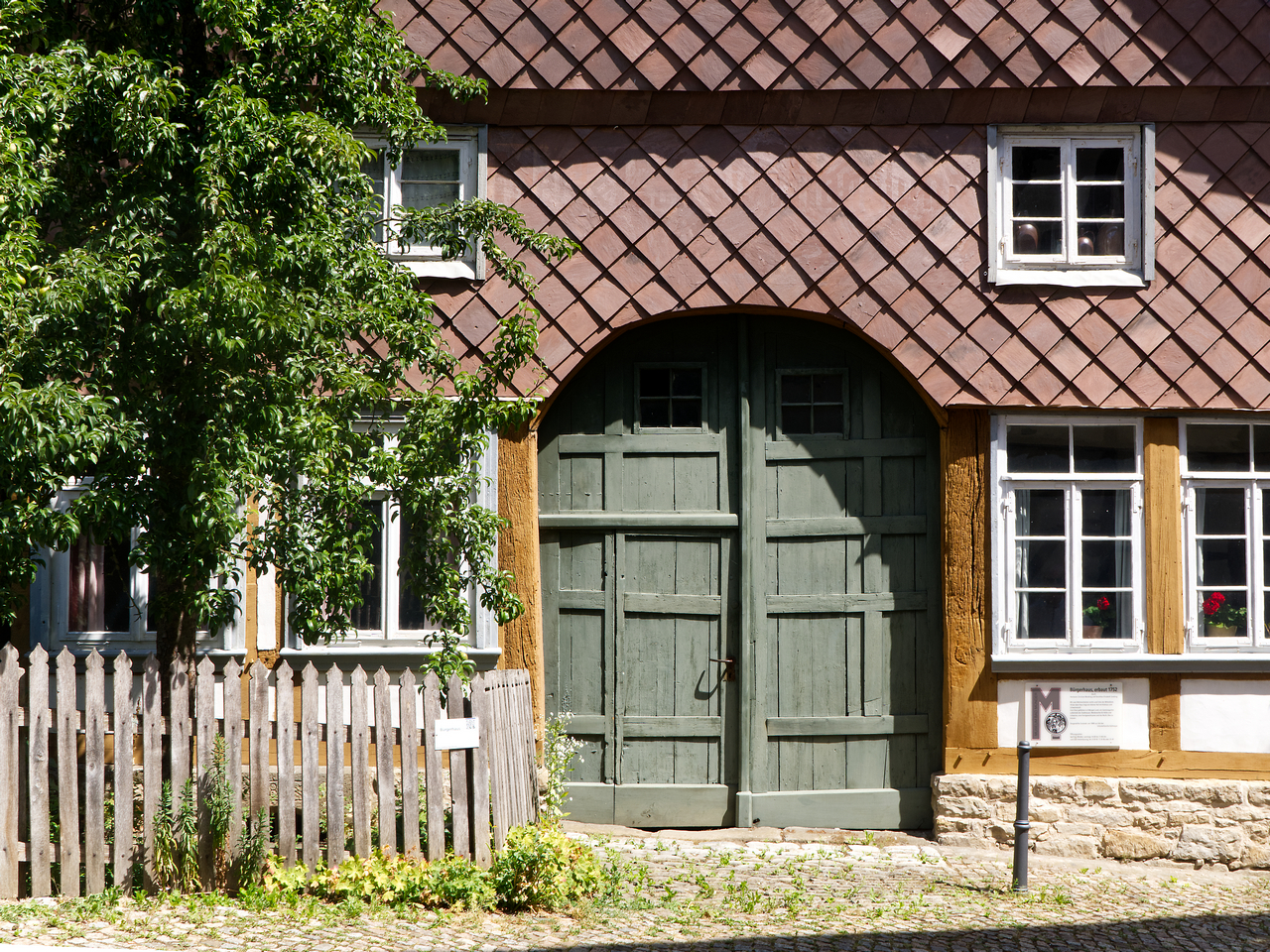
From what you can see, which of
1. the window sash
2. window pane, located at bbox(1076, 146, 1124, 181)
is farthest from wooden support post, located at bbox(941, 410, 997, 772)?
window pane, located at bbox(1076, 146, 1124, 181)

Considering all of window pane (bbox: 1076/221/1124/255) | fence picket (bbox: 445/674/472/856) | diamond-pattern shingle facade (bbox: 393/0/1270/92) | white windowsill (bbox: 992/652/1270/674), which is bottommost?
fence picket (bbox: 445/674/472/856)

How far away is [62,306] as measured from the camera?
4785 mm

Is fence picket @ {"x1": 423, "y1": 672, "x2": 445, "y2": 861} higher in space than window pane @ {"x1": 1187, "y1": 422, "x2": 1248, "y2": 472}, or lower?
lower

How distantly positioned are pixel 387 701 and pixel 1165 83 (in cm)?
634

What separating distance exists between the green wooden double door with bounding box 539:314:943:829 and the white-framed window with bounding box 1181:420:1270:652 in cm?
170

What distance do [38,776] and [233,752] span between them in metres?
0.93

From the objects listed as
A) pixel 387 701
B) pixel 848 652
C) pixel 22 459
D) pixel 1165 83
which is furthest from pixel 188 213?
pixel 1165 83

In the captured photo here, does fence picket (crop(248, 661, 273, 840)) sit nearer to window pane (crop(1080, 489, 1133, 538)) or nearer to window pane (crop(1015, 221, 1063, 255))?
window pane (crop(1080, 489, 1133, 538))

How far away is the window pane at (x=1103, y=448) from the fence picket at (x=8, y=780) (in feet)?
21.3

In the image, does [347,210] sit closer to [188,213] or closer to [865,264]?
[188,213]

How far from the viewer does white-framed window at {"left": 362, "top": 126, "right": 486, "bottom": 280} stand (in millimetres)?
7375

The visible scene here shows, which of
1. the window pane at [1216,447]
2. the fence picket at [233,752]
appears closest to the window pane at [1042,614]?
the window pane at [1216,447]

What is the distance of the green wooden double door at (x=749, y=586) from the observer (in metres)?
7.48

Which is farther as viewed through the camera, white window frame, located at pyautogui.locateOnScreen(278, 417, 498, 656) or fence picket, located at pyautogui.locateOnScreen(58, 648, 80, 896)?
white window frame, located at pyautogui.locateOnScreen(278, 417, 498, 656)
